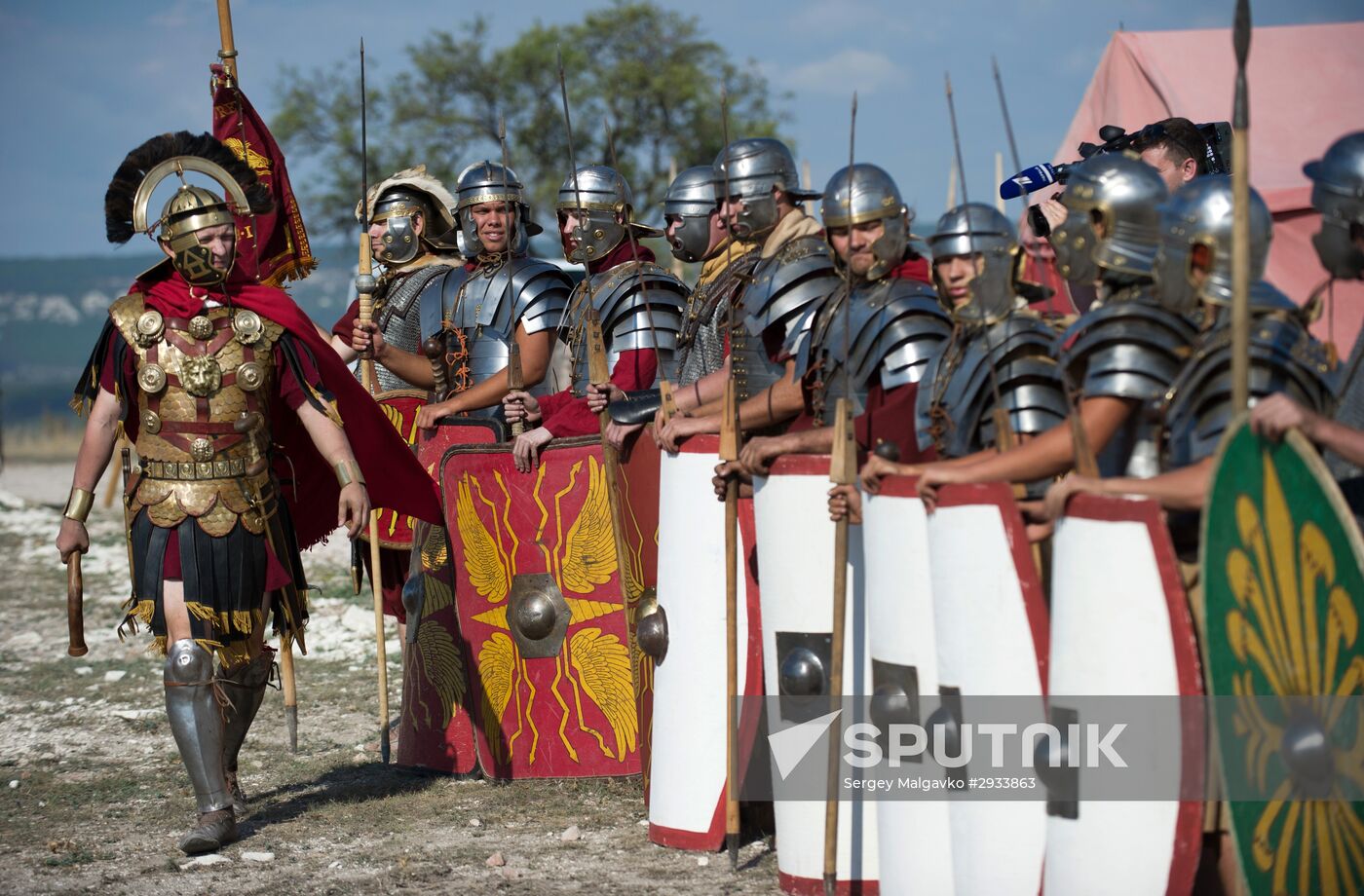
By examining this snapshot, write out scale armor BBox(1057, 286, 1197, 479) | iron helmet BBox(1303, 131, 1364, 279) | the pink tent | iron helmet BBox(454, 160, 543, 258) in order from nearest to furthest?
scale armor BBox(1057, 286, 1197, 479)
iron helmet BBox(1303, 131, 1364, 279)
iron helmet BBox(454, 160, 543, 258)
the pink tent

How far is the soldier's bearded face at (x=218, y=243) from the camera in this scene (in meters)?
5.32

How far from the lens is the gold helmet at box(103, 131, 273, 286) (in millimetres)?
5301

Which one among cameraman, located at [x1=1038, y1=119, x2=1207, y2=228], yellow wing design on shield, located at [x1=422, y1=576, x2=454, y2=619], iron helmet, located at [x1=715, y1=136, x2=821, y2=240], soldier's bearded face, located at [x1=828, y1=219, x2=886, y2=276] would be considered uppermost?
cameraman, located at [x1=1038, y1=119, x2=1207, y2=228]

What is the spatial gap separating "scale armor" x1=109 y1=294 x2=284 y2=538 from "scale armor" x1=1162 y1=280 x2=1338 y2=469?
298 centimetres

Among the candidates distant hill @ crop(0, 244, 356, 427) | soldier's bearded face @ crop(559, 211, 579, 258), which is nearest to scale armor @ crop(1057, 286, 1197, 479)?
soldier's bearded face @ crop(559, 211, 579, 258)

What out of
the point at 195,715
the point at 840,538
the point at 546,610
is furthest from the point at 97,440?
the point at 840,538

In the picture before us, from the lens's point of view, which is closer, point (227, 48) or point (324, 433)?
point (324, 433)

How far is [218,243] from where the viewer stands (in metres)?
5.35

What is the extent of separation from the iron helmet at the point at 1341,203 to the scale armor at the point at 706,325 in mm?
2040

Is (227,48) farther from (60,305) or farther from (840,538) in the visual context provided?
(60,305)

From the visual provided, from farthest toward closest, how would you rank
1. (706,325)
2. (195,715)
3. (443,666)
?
(443,666)
(706,325)
(195,715)

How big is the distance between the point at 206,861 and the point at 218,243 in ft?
6.26

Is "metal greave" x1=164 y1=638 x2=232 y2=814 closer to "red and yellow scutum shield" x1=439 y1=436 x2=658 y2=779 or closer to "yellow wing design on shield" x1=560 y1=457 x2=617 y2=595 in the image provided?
"red and yellow scutum shield" x1=439 y1=436 x2=658 y2=779

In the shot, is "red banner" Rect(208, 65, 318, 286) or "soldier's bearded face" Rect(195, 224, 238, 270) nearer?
"soldier's bearded face" Rect(195, 224, 238, 270)
